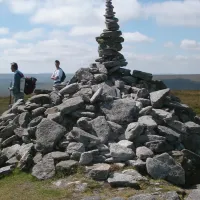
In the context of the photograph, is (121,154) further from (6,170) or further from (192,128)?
(192,128)

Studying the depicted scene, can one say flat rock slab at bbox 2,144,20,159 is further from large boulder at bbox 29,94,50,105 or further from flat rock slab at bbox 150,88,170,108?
flat rock slab at bbox 150,88,170,108

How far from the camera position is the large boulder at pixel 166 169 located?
42.9 feet

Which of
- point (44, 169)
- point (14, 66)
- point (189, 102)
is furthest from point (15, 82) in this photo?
point (189, 102)

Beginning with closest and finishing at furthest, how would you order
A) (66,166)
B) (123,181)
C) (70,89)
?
(123,181) → (66,166) → (70,89)

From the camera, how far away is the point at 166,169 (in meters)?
13.2

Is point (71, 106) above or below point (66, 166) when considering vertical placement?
above

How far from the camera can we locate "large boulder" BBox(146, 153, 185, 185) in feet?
42.9

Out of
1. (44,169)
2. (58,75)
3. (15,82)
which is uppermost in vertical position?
(58,75)

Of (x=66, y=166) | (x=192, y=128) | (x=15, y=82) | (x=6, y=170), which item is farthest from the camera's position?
(x=15, y=82)

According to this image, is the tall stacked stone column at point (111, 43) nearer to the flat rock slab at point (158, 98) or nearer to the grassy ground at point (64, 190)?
the flat rock slab at point (158, 98)

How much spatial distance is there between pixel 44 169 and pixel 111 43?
26.5ft

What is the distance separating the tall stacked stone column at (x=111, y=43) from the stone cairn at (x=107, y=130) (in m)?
0.05

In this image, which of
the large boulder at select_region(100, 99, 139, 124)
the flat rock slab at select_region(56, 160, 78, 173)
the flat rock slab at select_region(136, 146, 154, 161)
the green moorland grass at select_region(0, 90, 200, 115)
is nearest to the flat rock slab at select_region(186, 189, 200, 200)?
the flat rock slab at select_region(136, 146, 154, 161)

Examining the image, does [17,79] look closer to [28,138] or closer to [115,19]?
[28,138]
